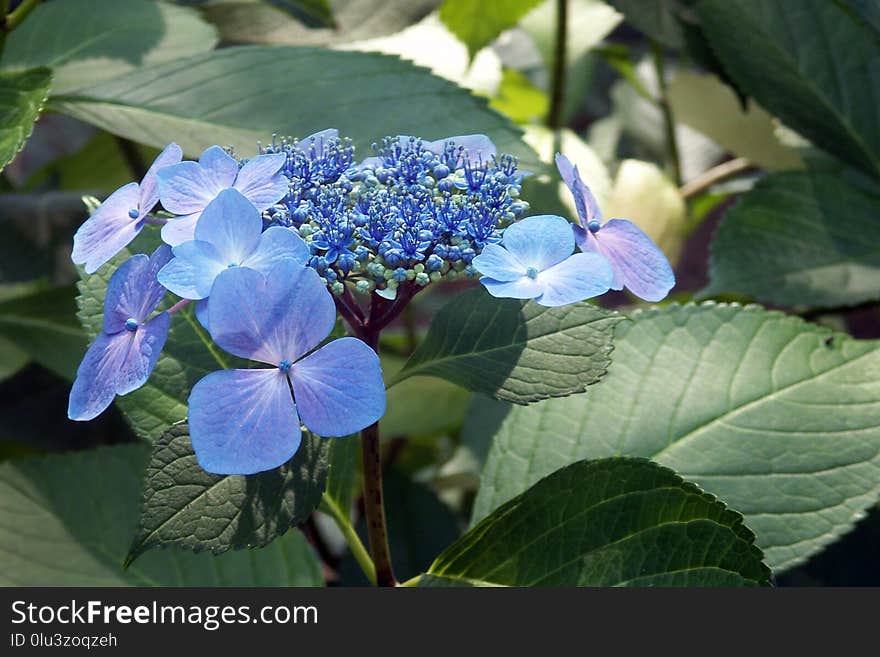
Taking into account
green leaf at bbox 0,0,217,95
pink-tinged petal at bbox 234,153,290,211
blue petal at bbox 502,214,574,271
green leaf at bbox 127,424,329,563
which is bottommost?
green leaf at bbox 127,424,329,563

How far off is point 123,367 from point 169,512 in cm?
7

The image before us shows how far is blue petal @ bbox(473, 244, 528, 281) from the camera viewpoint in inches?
18.6

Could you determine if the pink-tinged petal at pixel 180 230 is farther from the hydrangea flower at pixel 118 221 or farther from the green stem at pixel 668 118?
the green stem at pixel 668 118

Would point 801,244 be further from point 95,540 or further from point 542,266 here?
point 95,540

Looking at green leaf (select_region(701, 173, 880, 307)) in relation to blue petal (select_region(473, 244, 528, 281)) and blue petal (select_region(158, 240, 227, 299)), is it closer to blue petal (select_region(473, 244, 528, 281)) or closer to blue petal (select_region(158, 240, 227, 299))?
blue petal (select_region(473, 244, 528, 281))

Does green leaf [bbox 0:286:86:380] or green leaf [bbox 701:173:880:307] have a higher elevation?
green leaf [bbox 701:173:880:307]

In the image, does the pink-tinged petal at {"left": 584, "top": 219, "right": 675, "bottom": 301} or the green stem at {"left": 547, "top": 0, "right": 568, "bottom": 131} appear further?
the green stem at {"left": 547, "top": 0, "right": 568, "bottom": 131}

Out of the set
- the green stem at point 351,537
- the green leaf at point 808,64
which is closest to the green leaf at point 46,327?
the green stem at point 351,537

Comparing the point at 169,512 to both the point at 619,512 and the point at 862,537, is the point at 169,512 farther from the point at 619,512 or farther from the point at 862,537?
the point at 862,537

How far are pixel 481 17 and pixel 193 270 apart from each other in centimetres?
68

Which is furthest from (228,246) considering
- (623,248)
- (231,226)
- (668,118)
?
(668,118)

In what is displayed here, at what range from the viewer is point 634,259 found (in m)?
0.55

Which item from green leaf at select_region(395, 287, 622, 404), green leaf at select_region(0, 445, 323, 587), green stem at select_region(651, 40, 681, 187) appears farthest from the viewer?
green stem at select_region(651, 40, 681, 187)

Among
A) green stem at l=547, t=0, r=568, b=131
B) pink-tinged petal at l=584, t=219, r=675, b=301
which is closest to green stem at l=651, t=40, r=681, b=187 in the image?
green stem at l=547, t=0, r=568, b=131
